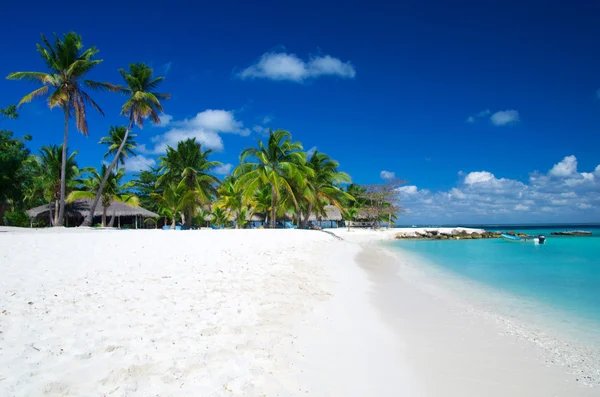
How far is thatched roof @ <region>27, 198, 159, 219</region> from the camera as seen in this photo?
26891mm

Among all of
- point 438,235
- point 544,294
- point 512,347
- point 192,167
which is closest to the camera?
point 512,347

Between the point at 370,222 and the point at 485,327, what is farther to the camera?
the point at 370,222

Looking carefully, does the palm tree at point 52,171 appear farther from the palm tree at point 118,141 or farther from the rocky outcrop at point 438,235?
the rocky outcrop at point 438,235

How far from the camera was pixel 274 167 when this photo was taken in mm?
21578

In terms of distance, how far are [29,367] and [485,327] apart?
17.5ft

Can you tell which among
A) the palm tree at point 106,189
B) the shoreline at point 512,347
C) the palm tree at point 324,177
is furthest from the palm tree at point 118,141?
the shoreline at point 512,347

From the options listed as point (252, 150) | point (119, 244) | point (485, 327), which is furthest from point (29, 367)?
point (252, 150)

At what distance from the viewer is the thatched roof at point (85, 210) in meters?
26.9

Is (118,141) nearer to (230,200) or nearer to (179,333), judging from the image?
(230,200)

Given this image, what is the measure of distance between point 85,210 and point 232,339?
1166 inches

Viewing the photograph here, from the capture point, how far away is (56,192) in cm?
2453

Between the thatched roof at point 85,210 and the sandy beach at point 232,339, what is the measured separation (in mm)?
23968

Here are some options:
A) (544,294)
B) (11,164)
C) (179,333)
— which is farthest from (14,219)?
(544,294)

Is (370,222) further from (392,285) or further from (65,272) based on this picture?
(65,272)
